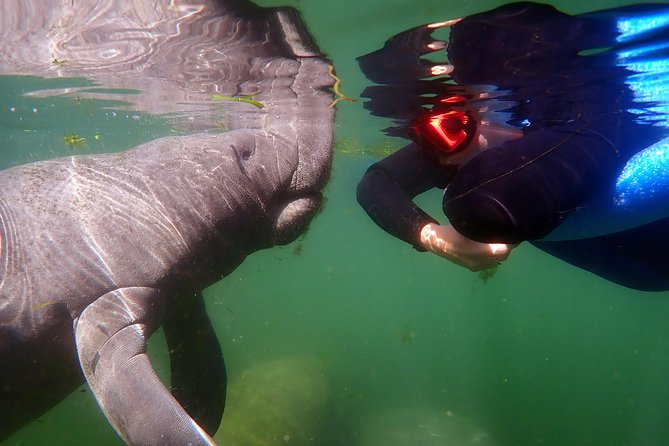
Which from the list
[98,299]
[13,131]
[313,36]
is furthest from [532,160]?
[13,131]

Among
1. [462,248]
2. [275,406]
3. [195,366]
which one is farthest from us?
[275,406]

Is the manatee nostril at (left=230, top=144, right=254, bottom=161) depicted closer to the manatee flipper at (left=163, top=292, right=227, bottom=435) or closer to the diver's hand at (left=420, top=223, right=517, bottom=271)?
the manatee flipper at (left=163, top=292, right=227, bottom=435)

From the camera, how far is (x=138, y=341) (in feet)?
9.59

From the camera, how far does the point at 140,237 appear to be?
3514 millimetres

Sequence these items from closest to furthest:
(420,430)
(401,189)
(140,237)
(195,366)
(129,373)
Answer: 1. (129,373)
2. (401,189)
3. (140,237)
4. (195,366)
5. (420,430)

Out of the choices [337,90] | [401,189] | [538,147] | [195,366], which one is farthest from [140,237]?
[337,90]

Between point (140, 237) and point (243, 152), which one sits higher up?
point (243, 152)

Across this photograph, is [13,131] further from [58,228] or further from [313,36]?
[58,228]

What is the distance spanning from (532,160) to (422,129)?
4.87 feet

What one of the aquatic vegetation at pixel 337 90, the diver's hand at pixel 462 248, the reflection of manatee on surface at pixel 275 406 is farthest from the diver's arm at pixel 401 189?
the reflection of manatee on surface at pixel 275 406

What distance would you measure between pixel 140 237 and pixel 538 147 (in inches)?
114

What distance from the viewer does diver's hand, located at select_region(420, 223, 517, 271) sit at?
272cm

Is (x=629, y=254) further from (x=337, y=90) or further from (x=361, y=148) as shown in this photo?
(x=361, y=148)

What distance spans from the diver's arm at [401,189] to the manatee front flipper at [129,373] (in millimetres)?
1741
